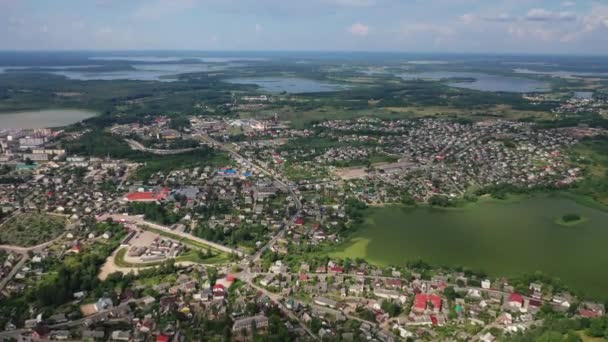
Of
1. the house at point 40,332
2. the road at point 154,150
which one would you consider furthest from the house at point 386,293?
the road at point 154,150

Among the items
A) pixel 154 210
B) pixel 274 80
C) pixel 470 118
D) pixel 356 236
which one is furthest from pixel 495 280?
pixel 274 80

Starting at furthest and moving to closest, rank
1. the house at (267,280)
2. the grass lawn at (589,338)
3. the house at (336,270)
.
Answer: the house at (336,270) → the house at (267,280) → the grass lawn at (589,338)

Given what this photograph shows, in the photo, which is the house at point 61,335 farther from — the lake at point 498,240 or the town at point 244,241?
the lake at point 498,240

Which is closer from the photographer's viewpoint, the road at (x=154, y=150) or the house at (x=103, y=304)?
the house at (x=103, y=304)

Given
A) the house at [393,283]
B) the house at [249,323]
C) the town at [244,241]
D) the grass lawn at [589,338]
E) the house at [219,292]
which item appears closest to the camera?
the grass lawn at [589,338]

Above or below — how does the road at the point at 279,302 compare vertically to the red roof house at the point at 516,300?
below

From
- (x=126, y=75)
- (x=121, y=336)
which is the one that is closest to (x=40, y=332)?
(x=121, y=336)

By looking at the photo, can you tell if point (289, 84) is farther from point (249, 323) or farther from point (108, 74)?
point (249, 323)

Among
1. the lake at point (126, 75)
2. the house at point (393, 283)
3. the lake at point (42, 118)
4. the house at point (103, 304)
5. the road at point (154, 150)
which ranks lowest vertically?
the house at point (103, 304)
